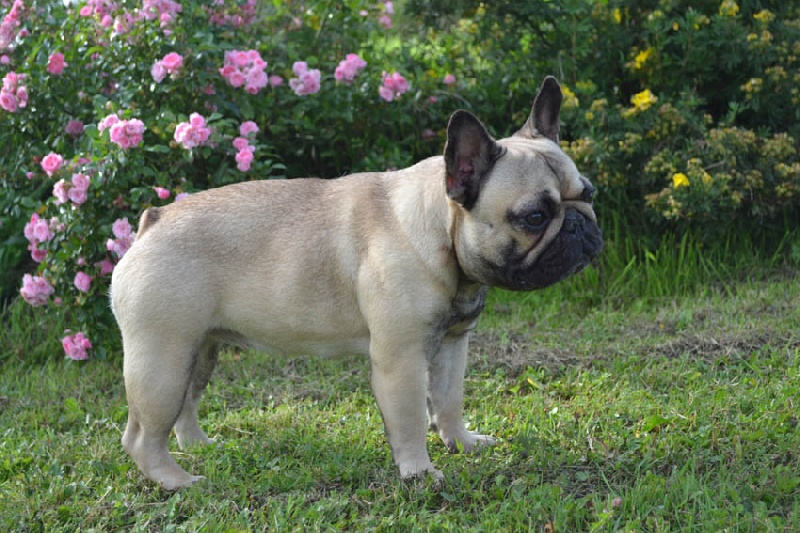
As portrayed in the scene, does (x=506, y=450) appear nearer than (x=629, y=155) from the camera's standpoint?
Yes

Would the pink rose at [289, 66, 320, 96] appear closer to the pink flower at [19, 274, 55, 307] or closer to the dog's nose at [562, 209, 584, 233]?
the pink flower at [19, 274, 55, 307]

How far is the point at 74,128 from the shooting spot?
6.75 m

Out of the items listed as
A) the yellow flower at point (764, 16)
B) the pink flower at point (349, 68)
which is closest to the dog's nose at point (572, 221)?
the pink flower at point (349, 68)

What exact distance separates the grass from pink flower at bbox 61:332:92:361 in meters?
0.11

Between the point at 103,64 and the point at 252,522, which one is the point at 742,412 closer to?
the point at 252,522

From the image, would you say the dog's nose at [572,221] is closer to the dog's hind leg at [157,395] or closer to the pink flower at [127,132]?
the dog's hind leg at [157,395]

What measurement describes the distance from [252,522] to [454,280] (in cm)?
129

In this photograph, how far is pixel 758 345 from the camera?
5789mm

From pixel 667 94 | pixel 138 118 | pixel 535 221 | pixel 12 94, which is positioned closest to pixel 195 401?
pixel 535 221

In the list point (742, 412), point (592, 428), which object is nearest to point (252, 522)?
point (592, 428)

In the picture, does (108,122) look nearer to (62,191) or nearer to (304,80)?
(62,191)

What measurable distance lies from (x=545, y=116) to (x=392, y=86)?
9.20 feet

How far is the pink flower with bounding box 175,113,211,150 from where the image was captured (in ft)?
19.5

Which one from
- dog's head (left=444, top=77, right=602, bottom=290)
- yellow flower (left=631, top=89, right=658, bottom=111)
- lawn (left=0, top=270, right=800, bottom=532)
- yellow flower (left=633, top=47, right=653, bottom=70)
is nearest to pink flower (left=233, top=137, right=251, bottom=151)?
lawn (left=0, top=270, right=800, bottom=532)
